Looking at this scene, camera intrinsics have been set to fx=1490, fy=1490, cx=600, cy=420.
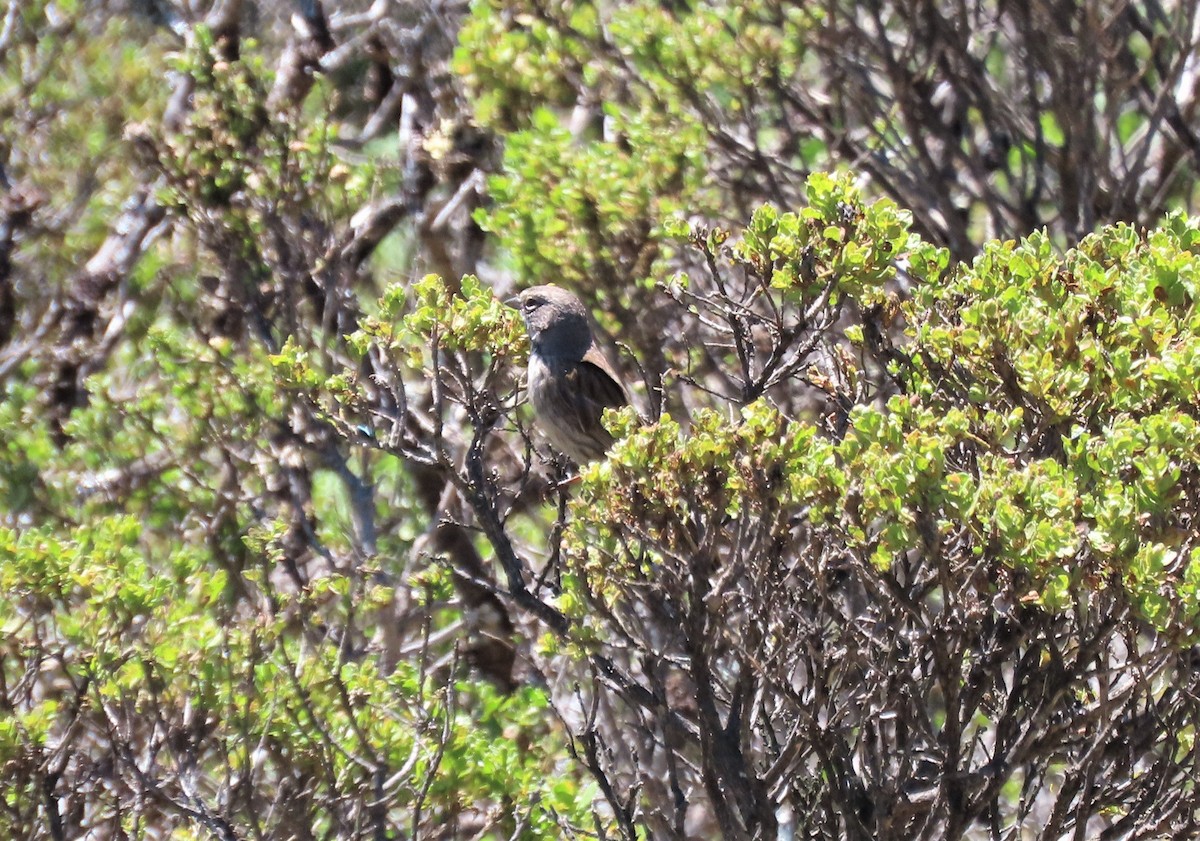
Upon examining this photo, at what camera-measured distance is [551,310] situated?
20.3 feet

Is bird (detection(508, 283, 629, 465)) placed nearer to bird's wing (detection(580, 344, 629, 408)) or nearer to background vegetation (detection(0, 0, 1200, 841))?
bird's wing (detection(580, 344, 629, 408))

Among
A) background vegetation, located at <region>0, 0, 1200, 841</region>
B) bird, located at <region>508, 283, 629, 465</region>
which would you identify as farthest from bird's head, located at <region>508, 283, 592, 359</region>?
background vegetation, located at <region>0, 0, 1200, 841</region>

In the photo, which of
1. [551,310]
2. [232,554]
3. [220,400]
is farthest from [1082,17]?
[232,554]

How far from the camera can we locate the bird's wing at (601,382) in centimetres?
618

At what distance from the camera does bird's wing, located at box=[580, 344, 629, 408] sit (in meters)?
6.18

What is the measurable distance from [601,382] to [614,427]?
240 cm

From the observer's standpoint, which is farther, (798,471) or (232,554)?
(232,554)

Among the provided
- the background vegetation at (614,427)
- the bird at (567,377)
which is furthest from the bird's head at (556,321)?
the background vegetation at (614,427)

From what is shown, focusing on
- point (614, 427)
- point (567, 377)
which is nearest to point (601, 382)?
point (567, 377)

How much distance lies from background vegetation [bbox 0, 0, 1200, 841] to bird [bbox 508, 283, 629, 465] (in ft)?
0.67

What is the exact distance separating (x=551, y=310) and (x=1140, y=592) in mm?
3348

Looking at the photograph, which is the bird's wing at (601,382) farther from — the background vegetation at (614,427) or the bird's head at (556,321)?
the background vegetation at (614,427)

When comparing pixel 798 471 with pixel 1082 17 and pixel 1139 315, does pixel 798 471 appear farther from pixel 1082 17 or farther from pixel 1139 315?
pixel 1082 17

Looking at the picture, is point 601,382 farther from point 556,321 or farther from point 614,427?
point 614,427
